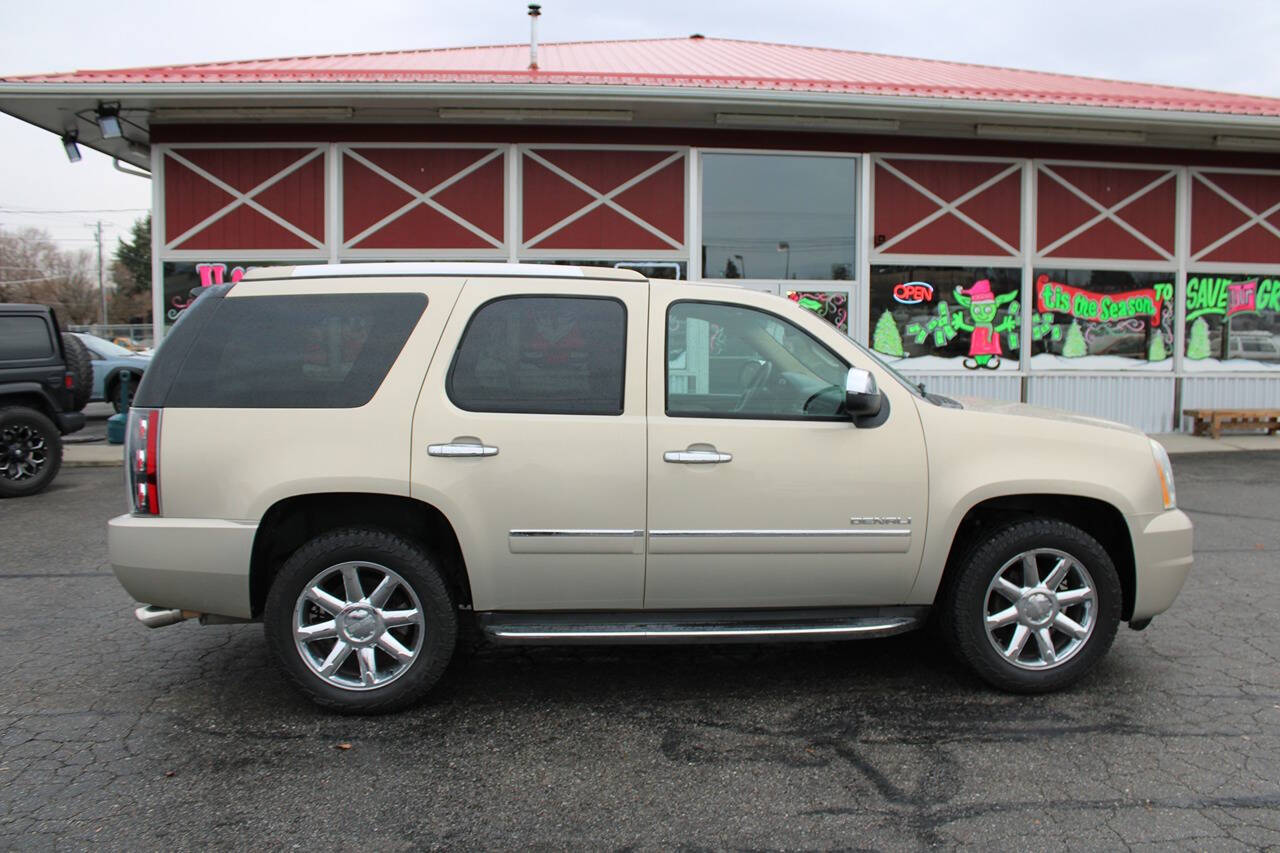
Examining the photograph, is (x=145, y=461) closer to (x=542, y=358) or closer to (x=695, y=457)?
(x=542, y=358)

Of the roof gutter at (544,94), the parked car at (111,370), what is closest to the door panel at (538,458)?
the roof gutter at (544,94)

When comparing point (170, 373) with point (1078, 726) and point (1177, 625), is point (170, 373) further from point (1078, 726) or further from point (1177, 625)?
point (1177, 625)

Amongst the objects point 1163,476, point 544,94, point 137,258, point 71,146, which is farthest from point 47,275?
point 1163,476

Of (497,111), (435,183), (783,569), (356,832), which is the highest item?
(497,111)

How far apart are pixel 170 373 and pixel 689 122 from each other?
10216 millimetres

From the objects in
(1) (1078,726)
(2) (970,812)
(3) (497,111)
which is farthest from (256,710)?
(3) (497,111)

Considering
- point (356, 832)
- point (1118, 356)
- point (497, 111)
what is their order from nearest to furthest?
1. point (356, 832)
2. point (497, 111)
3. point (1118, 356)

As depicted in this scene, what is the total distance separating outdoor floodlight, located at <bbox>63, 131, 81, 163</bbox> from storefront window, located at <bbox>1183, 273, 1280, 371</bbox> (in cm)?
1588

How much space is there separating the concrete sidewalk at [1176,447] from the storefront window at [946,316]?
7.99 feet

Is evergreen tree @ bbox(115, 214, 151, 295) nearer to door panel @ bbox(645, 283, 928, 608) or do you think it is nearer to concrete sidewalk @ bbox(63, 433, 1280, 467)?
concrete sidewalk @ bbox(63, 433, 1280, 467)

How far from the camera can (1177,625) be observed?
17.1 feet

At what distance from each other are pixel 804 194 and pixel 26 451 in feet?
32.6

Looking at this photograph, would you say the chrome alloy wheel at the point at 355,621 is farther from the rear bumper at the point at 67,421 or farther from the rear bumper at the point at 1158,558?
the rear bumper at the point at 67,421

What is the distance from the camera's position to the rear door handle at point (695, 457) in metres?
3.92
